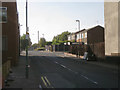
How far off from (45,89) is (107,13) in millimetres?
29023

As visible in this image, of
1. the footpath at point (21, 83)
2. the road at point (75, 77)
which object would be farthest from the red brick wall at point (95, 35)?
the footpath at point (21, 83)

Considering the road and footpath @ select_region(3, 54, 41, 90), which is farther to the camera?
the road

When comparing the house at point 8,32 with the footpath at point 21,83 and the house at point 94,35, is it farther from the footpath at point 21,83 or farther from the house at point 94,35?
the house at point 94,35

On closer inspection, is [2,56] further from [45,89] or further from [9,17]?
[45,89]

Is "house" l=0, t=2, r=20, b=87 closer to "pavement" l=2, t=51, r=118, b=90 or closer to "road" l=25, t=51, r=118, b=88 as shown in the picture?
"pavement" l=2, t=51, r=118, b=90

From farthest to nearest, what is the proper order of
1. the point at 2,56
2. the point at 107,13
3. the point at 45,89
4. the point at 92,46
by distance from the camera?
the point at 92,46 < the point at 107,13 < the point at 2,56 < the point at 45,89

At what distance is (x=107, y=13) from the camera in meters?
37.1

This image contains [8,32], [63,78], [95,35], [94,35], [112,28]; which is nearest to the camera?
[63,78]

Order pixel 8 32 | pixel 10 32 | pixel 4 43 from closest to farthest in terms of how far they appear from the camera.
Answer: pixel 4 43 < pixel 8 32 < pixel 10 32

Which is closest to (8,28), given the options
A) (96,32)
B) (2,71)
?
(2,71)

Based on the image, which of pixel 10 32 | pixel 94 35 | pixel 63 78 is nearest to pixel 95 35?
pixel 94 35

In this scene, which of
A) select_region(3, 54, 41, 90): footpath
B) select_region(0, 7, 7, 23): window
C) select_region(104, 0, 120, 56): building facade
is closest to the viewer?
select_region(3, 54, 41, 90): footpath

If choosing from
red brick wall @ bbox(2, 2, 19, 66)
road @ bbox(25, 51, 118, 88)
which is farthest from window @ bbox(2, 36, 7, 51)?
road @ bbox(25, 51, 118, 88)

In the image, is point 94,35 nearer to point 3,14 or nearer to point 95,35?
point 95,35
